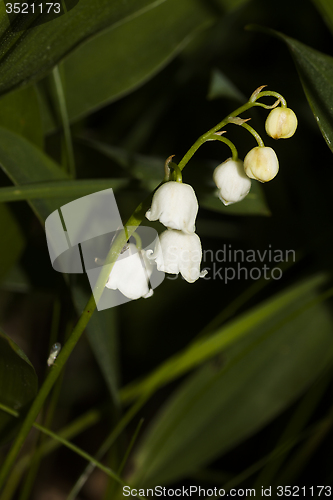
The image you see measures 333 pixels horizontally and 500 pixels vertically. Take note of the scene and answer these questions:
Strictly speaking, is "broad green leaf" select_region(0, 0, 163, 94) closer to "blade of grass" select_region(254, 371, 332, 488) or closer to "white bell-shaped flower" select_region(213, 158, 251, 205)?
"white bell-shaped flower" select_region(213, 158, 251, 205)

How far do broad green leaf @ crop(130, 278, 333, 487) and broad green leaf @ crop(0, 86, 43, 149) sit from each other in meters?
0.50

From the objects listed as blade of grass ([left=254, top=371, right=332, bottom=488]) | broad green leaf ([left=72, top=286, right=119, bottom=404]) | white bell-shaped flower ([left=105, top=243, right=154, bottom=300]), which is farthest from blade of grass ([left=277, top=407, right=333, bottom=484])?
white bell-shaped flower ([left=105, top=243, right=154, bottom=300])

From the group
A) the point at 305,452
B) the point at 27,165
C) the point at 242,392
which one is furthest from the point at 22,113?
the point at 305,452

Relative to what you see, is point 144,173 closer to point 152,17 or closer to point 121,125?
point 152,17

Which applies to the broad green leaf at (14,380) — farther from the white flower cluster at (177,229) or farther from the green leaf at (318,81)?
the green leaf at (318,81)

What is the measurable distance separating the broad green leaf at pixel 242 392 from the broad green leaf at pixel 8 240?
0.41 m

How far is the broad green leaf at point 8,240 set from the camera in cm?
51

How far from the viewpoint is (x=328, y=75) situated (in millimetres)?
367

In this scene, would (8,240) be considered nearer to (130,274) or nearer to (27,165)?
(27,165)

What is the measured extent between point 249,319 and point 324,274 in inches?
Answer: 7.2

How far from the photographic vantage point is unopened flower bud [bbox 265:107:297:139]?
311 mm

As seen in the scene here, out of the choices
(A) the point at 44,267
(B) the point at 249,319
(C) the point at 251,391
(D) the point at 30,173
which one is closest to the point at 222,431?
(C) the point at 251,391

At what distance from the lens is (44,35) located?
38 cm

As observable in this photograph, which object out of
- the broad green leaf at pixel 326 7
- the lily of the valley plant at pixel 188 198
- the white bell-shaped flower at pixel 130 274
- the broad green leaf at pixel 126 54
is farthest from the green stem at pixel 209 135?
the broad green leaf at pixel 126 54
